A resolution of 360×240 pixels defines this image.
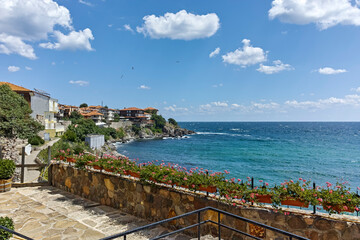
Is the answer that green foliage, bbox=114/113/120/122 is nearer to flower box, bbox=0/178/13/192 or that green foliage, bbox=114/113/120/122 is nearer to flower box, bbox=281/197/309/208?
flower box, bbox=0/178/13/192

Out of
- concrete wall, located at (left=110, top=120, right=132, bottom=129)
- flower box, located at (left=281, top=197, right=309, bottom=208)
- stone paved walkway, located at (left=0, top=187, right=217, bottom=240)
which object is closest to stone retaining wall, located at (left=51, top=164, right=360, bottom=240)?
flower box, located at (left=281, top=197, right=309, bottom=208)

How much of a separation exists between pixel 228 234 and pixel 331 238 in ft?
6.61

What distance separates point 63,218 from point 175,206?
363cm

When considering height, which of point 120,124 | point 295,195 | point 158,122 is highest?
point 158,122

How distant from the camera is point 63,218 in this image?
6.76m

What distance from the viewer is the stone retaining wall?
14.1ft

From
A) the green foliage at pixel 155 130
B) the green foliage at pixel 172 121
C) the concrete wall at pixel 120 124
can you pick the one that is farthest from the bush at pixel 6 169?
the green foliage at pixel 172 121

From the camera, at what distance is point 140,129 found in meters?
96.8

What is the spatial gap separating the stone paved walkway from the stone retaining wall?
13.6 inches

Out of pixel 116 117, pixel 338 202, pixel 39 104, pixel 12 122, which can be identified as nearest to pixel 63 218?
pixel 338 202

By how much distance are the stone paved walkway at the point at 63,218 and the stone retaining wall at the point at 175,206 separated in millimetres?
344

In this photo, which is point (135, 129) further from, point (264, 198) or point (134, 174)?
point (264, 198)

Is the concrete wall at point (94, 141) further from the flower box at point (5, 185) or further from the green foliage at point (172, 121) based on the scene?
the green foliage at point (172, 121)

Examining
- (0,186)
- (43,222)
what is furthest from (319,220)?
(0,186)
